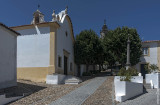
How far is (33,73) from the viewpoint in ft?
51.6

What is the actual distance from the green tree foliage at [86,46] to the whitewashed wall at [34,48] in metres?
6.33

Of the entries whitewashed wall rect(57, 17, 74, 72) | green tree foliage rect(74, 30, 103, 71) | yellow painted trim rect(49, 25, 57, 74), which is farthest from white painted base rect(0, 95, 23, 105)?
green tree foliage rect(74, 30, 103, 71)

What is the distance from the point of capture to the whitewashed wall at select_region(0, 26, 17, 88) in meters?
9.90

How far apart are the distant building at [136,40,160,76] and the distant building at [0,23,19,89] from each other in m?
15.1

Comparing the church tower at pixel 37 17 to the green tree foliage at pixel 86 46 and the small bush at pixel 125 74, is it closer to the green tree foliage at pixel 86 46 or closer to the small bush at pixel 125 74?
the green tree foliage at pixel 86 46

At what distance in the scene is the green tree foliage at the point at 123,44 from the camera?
19047 mm

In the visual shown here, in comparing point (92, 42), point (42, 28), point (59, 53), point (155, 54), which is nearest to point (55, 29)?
point (42, 28)

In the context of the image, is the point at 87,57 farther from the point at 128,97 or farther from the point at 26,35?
the point at 128,97

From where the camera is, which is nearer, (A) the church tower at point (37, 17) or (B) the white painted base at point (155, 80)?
(B) the white painted base at point (155, 80)

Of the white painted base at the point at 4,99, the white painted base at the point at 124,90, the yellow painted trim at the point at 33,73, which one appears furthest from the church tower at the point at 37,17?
the white painted base at the point at 124,90

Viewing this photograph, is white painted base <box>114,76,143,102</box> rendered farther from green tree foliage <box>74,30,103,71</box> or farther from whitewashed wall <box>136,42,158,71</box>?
whitewashed wall <box>136,42,158,71</box>

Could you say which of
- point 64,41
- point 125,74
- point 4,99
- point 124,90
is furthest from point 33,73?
point 124,90

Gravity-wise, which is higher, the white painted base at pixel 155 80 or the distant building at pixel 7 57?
the distant building at pixel 7 57

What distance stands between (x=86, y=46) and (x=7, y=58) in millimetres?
11854
